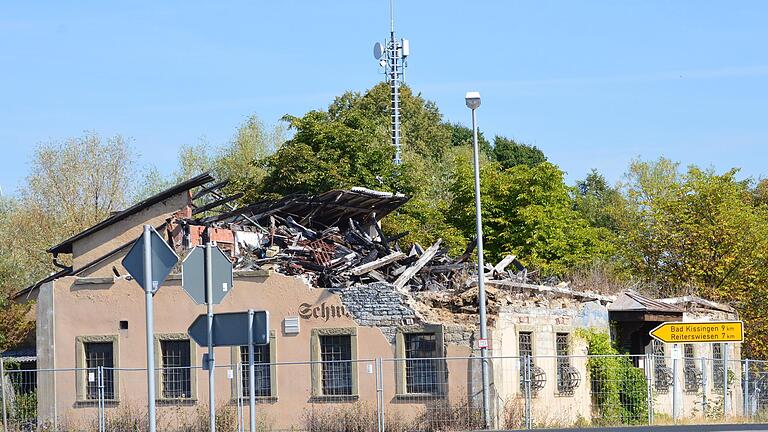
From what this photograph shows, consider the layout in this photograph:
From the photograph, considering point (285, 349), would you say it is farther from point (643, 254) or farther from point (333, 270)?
point (643, 254)

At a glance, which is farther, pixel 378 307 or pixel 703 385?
pixel 703 385

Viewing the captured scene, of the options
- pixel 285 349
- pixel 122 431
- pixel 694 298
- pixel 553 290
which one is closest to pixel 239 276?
pixel 285 349

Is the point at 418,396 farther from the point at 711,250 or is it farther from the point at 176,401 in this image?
the point at 711,250

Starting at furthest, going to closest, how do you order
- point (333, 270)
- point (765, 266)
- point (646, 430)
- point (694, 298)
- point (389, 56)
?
point (389, 56) < point (765, 266) < point (694, 298) < point (333, 270) < point (646, 430)

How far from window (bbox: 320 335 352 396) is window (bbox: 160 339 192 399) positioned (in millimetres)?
3553

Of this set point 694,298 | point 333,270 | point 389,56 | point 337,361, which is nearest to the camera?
point 337,361

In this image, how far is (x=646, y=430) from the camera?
2594cm

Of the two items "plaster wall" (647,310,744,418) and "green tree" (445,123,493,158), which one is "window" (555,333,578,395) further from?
"green tree" (445,123,493,158)

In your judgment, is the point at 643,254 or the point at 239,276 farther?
the point at 643,254

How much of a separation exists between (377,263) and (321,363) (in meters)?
3.14

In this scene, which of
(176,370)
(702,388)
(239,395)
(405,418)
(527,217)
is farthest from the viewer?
(527,217)

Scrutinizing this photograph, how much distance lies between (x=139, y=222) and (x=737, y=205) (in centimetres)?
2471

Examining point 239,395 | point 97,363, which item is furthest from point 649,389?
point 97,363

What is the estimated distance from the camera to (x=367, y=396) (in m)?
30.0
